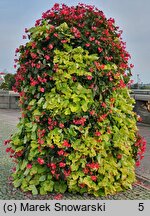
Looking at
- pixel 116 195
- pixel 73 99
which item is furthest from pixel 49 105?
pixel 116 195

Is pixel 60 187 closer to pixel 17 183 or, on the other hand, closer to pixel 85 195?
pixel 85 195

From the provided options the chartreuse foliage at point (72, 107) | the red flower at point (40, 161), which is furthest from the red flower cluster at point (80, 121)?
the red flower at point (40, 161)

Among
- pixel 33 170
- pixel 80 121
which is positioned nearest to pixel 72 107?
pixel 80 121

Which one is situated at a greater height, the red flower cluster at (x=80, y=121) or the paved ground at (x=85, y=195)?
the red flower cluster at (x=80, y=121)

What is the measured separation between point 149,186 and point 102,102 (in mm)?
1389

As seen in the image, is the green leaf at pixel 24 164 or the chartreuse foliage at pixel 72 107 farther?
the green leaf at pixel 24 164

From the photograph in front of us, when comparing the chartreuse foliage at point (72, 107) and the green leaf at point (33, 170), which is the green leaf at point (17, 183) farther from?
the green leaf at point (33, 170)

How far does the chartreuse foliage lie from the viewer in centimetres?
360

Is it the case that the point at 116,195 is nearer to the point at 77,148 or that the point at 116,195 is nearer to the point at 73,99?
the point at 77,148

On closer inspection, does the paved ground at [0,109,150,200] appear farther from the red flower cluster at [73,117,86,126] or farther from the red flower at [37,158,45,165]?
the red flower cluster at [73,117,86,126]

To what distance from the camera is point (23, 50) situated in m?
3.82

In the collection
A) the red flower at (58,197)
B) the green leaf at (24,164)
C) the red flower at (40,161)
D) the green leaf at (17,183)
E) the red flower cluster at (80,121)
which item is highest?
the red flower cluster at (80,121)

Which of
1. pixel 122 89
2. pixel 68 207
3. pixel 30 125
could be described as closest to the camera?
pixel 68 207

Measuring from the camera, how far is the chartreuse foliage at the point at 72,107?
3.60 metres
